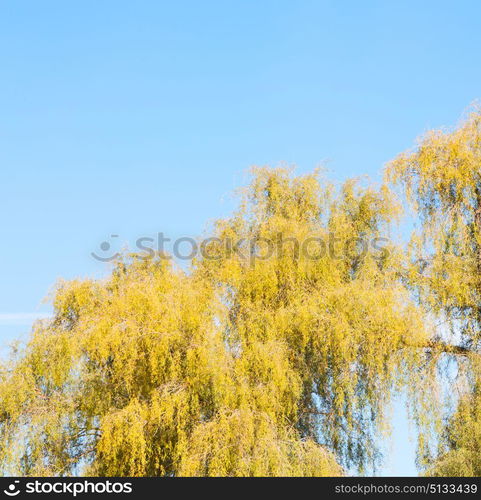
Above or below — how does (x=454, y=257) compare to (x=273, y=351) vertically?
above

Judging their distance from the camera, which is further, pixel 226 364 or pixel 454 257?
pixel 454 257

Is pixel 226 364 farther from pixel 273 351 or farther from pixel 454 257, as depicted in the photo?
pixel 454 257

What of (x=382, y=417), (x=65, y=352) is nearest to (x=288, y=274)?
(x=382, y=417)

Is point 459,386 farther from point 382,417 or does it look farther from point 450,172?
point 450,172

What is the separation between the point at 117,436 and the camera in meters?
10.7

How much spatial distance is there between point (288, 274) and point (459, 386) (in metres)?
3.29

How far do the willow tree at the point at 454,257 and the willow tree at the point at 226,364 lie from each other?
52cm

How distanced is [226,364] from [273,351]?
0.80 meters

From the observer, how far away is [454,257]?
41.1 ft

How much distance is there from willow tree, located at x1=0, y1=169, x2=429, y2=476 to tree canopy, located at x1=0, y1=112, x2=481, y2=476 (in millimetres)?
25

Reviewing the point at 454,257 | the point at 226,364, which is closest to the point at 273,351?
the point at 226,364

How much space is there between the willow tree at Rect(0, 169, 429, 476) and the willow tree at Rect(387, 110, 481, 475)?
520 mm

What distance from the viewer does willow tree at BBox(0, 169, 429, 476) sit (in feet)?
35.4

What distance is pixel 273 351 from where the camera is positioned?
11.6 metres
